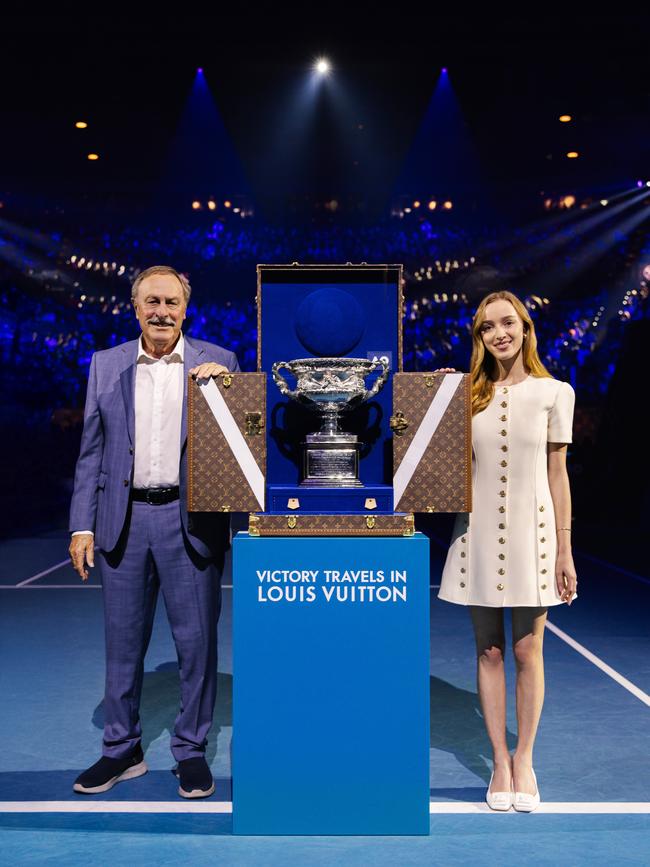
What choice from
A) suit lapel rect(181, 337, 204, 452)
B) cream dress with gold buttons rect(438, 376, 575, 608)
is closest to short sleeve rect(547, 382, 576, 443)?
cream dress with gold buttons rect(438, 376, 575, 608)

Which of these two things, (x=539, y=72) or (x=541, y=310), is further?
(x=541, y=310)

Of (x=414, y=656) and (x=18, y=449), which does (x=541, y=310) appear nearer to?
(x=18, y=449)

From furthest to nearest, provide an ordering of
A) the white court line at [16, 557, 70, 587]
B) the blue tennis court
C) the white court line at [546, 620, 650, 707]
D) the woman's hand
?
A: 1. the white court line at [16, 557, 70, 587]
2. the white court line at [546, 620, 650, 707]
3. the woman's hand
4. the blue tennis court

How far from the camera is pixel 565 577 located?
2865 millimetres

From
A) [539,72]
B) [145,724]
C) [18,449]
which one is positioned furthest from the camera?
[18,449]

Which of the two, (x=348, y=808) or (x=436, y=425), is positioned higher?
(x=436, y=425)

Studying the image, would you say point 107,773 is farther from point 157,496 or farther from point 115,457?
point 115,457

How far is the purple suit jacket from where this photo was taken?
3033 millimetres

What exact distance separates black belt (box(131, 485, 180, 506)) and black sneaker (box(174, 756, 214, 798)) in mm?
854

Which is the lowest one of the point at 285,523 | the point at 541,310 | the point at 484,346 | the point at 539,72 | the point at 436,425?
the point at 285,523

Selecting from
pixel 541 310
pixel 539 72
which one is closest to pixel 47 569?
pixel 539 72

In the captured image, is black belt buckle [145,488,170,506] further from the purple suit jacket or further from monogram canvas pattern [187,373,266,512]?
monogram canvas pattern [187,373,266,512]

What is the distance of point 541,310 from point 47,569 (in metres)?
9.51

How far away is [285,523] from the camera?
2723mm
